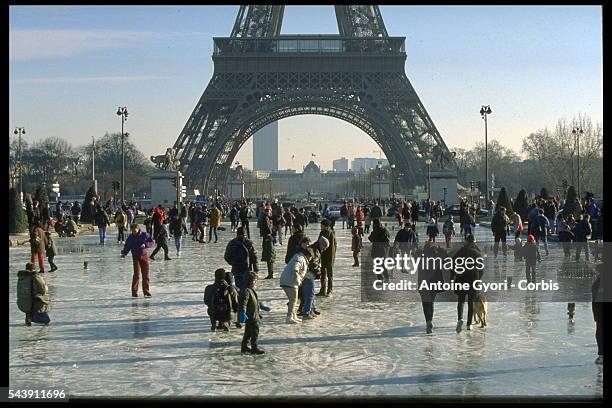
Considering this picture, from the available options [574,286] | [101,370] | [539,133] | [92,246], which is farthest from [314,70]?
[101,370]

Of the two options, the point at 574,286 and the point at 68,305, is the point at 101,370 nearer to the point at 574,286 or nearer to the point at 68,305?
the point at 68,305

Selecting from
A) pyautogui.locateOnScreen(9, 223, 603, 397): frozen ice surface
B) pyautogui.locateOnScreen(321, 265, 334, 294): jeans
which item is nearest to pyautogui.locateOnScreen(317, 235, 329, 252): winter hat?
pyautogui.locateOnScreen(321, 265, 334, 294): jeans

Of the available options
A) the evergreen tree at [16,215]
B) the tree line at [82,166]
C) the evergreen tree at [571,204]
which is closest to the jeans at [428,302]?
the evergreen tree at [571,204]

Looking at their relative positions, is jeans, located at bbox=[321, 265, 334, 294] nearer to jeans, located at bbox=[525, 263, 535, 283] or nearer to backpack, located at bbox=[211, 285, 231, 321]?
jeans, located at bbox=[525, 263, 535, 283]

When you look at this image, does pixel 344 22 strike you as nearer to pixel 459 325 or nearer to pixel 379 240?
pixel 379 240

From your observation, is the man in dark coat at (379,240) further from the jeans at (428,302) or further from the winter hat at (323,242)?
the jeans at (428,302)

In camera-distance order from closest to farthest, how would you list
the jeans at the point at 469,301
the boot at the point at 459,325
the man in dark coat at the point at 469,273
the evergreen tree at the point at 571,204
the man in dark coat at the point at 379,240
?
the man in dark coat at the point at 469,273
the jeans at the point at 469,301
the boot at the point at 459,325
the man in dark coat at the point at 379,240
the evergreen tree at the point at 571,204
